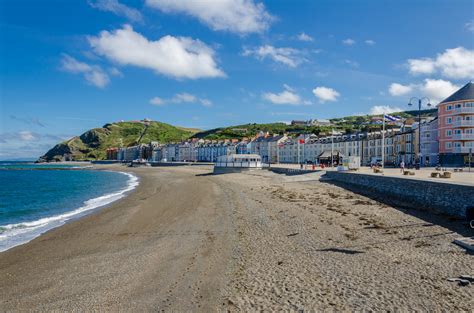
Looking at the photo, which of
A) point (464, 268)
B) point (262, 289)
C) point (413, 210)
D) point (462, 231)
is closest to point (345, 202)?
point (413, 210)

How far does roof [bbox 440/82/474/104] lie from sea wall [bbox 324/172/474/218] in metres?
29.4

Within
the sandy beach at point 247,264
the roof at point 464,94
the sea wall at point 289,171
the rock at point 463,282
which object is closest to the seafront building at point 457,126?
the roof at point 464,94

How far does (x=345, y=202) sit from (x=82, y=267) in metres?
16.3

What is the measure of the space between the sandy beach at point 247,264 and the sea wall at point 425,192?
4.19 feet

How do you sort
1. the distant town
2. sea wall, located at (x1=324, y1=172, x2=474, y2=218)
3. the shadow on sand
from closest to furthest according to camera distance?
the shadow on sand < sea wall, located at (x1=324, y1=172, x2=474, y2=218) < the distant town

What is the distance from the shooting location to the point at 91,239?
14.7 m

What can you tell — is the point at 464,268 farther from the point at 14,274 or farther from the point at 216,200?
the point at 216,200

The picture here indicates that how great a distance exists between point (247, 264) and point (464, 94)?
50.7m

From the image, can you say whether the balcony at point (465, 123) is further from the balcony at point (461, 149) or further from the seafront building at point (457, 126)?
the balcony at point (461, 149)

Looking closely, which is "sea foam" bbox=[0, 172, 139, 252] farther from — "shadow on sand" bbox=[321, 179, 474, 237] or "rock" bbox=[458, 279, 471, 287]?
"shadow on sand" bbox=[321, 179, 474, 237]

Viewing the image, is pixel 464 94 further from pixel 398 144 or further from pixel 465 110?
pixel 398 144

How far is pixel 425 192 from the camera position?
19281mm

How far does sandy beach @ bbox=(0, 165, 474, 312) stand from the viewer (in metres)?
7.75

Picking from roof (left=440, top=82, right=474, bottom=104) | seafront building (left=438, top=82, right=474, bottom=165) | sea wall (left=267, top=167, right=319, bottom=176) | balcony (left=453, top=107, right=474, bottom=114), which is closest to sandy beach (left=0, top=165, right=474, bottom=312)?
sea wall (left=267, top=167, right=319, bottom=176)
